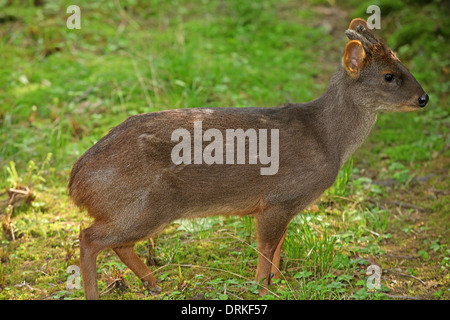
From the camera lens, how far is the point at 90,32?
9.78 meters

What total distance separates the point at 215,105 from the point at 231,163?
113 inches

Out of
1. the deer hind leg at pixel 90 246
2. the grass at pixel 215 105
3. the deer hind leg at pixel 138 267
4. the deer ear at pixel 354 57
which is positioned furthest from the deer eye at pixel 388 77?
the deer hind leg at pixel 90 246

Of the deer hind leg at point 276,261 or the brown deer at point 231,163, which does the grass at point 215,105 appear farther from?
the brown deer at point 231,163

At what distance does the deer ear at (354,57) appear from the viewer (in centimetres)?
480

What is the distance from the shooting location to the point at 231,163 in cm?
471

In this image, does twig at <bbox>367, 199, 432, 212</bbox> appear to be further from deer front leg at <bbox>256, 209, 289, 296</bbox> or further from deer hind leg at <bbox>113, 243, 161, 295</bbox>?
deer hind leg at <bbox>113, 243, 161, 295</bbox>

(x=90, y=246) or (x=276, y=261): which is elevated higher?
(x=90, y=246)

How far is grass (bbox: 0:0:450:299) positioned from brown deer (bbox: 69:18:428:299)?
466 mm

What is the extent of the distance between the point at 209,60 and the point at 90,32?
7.78 ft

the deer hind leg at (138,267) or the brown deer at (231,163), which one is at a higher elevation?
the brown deer at (231,163)

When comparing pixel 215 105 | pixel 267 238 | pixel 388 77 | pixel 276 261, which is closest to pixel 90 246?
pixel 267 238

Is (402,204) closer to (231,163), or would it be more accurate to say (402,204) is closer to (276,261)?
(276,261)

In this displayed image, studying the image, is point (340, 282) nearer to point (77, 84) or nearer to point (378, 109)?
point (378, 109)

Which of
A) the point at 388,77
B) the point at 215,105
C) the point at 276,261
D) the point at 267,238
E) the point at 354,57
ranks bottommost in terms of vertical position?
the point at 276,261
